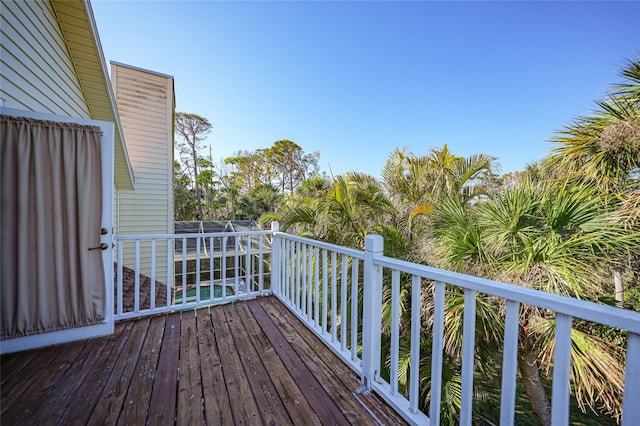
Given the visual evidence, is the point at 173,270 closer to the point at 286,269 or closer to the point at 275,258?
the point at 275,258

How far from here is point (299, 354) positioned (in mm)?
2162

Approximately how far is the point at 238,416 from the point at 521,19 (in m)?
8.45

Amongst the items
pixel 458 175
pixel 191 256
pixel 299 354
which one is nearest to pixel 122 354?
pixel 299 354

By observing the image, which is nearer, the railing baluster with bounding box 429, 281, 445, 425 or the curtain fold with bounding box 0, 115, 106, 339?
the railing baluster with bounding box 429, 281, 445, 425

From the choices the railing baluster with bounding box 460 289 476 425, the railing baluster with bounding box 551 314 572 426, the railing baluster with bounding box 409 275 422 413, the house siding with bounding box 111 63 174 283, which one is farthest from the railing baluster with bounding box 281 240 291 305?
the house siding with bounding box 111 63 174 283

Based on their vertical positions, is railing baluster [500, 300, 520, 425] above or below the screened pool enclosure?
above

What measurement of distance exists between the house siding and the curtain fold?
4.63 metres

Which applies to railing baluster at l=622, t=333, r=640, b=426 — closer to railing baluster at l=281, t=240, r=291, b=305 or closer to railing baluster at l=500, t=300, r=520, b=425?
railing baluster at l=500, t=300, r=520, b=425

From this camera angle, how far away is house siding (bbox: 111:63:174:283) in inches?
245

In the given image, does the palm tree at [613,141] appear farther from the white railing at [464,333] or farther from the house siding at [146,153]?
the house siding at [146,153]

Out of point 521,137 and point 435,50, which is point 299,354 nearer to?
point 435,50

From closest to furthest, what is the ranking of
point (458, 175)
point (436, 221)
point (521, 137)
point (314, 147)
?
point (436, 221) < point (458, 175) < point (521, 137) < point (314, 147)

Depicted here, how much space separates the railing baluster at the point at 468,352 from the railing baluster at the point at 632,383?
453 millimetres

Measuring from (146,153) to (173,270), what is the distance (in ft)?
12.7
